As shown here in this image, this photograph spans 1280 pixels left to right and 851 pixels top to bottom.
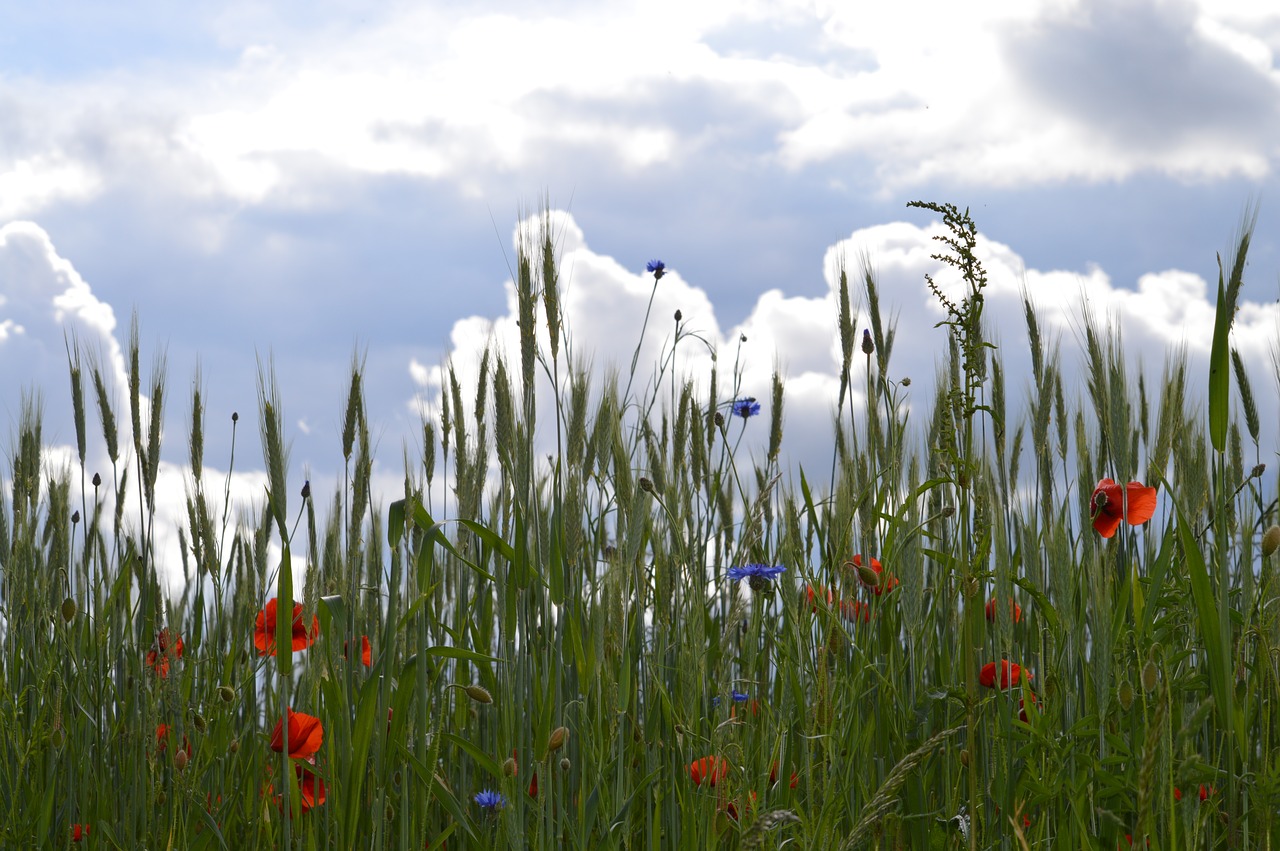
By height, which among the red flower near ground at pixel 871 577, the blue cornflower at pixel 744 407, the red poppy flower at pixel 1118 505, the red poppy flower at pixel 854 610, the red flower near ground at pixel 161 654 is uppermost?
the blue cornflower at pixel 744 407

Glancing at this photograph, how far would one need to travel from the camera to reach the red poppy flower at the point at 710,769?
1239 mm

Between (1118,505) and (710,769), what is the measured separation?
80 centimetres

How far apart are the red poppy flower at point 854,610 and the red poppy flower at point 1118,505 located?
37cm

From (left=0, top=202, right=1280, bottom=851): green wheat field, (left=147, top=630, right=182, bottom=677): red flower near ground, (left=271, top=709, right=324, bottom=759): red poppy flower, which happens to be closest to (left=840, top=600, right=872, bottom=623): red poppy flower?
(left=0, top=202, right=1280, bottom=851): green wheat field

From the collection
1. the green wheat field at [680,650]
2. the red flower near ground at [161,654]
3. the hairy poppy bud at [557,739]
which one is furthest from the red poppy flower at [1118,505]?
the red flower near ground at [161,654]

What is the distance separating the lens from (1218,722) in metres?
1.69

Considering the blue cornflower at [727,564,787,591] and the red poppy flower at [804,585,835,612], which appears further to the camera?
the blue cornflower at [727,564,787,591]

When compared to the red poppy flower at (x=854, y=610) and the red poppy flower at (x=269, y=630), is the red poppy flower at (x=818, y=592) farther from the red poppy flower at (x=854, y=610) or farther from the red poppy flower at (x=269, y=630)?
the red poppy flower at (x=269, y=630)

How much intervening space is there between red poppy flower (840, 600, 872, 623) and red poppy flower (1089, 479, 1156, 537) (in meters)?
0.37

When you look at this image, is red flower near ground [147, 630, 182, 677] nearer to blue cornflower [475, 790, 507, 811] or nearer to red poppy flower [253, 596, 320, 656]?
red poppy flower [253, 596, 320, 656]

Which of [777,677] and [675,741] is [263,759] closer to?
[675,741]

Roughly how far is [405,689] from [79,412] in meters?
1.22

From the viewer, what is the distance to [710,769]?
4.52ft

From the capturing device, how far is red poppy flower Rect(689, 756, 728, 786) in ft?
4.07
